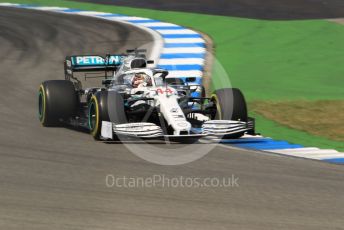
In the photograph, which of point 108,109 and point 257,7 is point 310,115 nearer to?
point 108,109

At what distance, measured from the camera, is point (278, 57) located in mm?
17719

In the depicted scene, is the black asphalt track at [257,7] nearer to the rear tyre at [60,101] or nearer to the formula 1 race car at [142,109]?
the formula 1 race car at [142,109]

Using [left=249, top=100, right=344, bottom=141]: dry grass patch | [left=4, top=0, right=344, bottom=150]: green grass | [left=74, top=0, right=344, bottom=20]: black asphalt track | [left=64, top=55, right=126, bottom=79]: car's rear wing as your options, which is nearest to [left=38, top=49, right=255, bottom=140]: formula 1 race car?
[left=64, top=55, right=126, bottom=79]: car's rear wing

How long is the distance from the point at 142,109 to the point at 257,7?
14.2 meters

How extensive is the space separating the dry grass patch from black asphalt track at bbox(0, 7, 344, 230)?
2195 mm

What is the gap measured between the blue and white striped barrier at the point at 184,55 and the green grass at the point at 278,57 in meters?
0.41

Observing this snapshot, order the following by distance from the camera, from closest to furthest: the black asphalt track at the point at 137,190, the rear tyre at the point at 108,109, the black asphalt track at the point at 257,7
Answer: the black asphalt track at the point at 137,190, the rear tyre at the point at 108,109, the black asphalt track at the point at 257,7

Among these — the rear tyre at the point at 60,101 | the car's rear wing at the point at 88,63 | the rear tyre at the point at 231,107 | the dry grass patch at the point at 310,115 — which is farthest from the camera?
the car's rear wing at the point at 88,63

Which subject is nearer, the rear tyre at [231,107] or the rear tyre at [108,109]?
the rear tyre at [108,109]

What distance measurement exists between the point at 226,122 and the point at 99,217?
3.98 m

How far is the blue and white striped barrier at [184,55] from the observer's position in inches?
416

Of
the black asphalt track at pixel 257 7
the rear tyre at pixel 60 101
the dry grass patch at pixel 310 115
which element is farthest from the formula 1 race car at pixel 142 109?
the black asphalt track at pixel 257 7

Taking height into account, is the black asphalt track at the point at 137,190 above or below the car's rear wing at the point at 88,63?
below

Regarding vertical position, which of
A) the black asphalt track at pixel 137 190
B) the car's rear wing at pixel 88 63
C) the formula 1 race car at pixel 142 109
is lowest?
the black asphalt track at pixel 137 190
